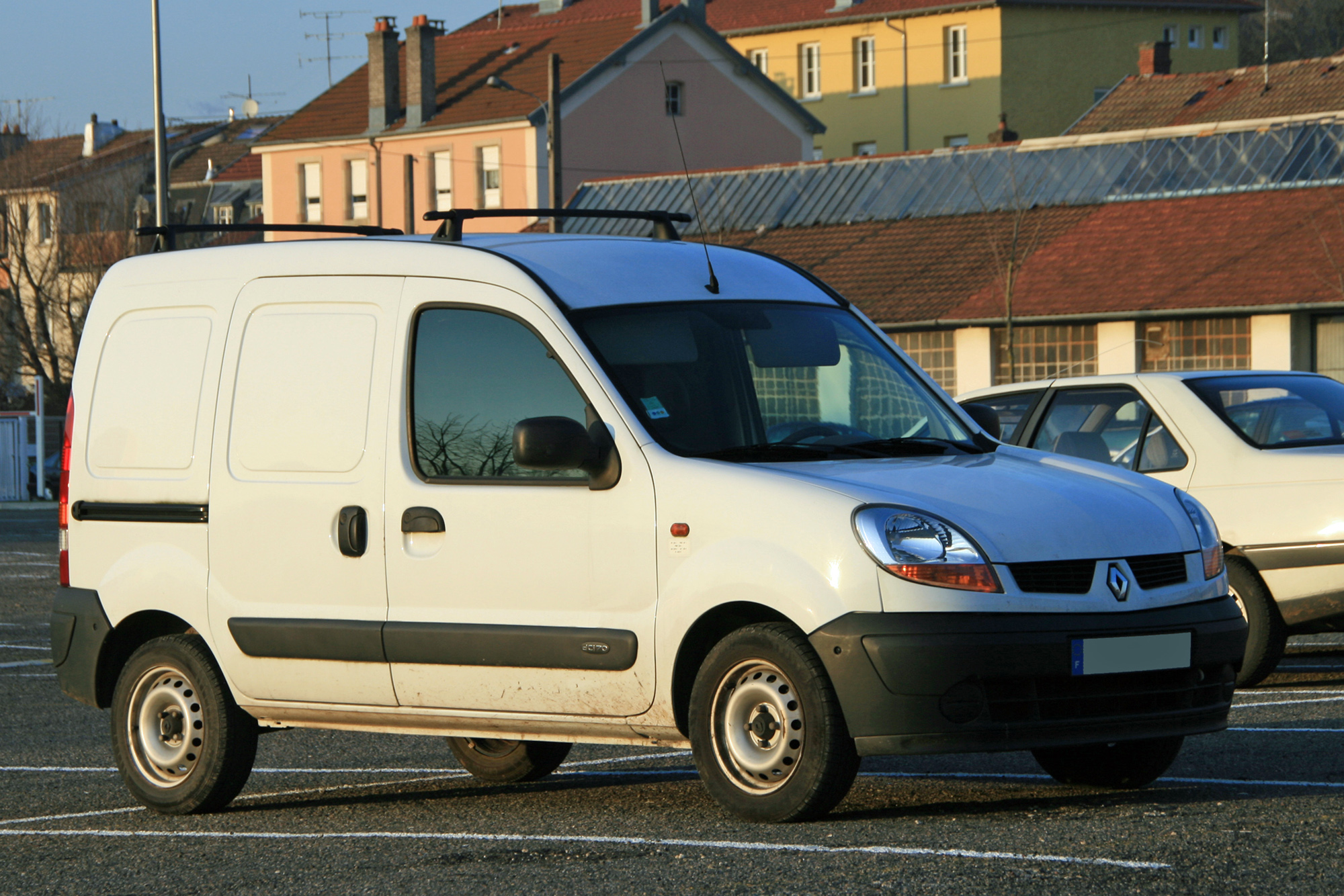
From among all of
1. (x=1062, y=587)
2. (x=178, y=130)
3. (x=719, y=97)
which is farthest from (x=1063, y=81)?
(x=1062, y=587)

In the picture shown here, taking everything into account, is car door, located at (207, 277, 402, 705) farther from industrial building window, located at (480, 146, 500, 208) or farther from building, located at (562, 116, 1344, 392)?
industrial building window, located at (480, 146, 500, 208)

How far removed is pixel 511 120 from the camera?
57.6m

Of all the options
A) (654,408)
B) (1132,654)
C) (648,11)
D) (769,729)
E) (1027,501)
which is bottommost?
(769,729)

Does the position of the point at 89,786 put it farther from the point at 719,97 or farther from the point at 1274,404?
the point at 719,97

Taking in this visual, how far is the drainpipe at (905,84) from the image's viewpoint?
71062 millimetres

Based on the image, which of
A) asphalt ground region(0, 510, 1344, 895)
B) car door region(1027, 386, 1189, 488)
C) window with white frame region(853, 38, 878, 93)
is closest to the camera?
asphalt ground region(0, 510, 1344, 895)

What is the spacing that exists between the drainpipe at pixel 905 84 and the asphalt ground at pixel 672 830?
62996 millimetres

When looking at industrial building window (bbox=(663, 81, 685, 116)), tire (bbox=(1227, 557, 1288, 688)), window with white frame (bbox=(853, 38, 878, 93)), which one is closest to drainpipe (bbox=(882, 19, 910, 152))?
window with white frame (bbox=(853, 38, 878, 93))

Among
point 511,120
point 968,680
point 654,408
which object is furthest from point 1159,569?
point 511,120

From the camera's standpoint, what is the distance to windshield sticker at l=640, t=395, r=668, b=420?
6953 mm

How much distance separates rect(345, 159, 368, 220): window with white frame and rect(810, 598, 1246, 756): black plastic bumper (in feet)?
188

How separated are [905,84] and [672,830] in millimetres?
66630

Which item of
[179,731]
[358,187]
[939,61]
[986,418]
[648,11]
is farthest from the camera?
[939,61]

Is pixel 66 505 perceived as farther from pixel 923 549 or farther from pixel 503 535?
pixel 923 549
